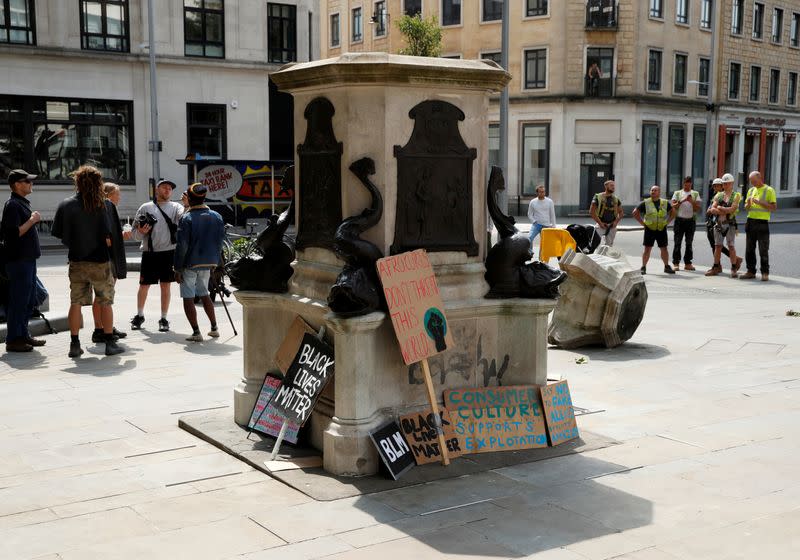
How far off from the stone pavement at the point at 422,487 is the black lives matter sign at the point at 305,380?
1.60ft

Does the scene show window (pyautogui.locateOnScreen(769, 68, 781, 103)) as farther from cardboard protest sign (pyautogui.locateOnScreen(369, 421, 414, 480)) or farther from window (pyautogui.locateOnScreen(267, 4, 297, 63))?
cardboard protest sign (pyautogui.locateOnScreen(369, 421, 414, 480))

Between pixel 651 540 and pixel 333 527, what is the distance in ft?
5.31

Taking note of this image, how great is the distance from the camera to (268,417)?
20.9ft

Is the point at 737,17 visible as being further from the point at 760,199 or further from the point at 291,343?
the point at 291,343

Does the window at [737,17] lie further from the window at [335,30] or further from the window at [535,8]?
the window at [335,30]

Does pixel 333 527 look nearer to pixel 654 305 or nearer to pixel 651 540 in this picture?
pixel 651 540

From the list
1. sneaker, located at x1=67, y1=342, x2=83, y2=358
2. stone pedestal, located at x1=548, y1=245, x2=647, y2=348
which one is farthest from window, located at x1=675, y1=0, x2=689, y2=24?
sneaker, located at x1=67, y1=342, x2=83, y2=358

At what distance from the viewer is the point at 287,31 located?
33.1m

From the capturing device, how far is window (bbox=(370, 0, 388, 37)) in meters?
49.2

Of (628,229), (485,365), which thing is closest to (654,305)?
(485,365)

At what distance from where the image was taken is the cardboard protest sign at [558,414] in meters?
6.39

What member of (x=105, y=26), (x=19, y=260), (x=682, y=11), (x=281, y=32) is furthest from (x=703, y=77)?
(x=19, y=260)

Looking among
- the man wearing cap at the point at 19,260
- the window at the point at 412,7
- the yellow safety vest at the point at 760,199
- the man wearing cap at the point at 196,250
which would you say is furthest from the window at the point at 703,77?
the man wearing cap at the point at 19,260

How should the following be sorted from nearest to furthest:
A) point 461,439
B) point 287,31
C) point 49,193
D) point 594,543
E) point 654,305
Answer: point 594,543
point 461,439
point 654,305
point 49,193
point 287,31
